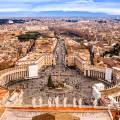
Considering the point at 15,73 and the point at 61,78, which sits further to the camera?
the point at 15,73

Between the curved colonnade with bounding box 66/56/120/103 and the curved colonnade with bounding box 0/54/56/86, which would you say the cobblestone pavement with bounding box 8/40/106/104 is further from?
the curved colonnade with bounding box 0/54/56/86

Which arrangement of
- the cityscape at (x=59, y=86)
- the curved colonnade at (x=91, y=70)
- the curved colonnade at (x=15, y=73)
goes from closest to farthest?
the cityscape at (x=59, y=86), the curved colonnade at (x=91, y=70), the curved colonnade at (x=15, y=73)

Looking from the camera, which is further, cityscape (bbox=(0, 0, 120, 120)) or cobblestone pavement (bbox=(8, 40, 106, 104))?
cobblestone pavement (bbox=(8, 40, 106, 104))

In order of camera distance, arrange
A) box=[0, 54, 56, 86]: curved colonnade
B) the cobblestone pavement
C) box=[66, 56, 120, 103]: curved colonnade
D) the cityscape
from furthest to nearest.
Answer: box=[0, 54, 56, 86]: curved colonnade < box=[66, 56, 120, 103]: curved colonnade < the cobblestone pavement < the cityscape

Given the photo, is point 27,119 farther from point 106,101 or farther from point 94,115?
point 106,101

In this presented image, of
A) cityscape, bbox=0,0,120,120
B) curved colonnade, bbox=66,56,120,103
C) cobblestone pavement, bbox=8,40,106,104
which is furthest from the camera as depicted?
curved colonnade, bbox=66,56,120,103

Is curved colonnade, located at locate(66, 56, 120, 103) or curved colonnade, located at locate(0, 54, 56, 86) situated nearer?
curved colonnade, located at locate(66, 56, 120, 103)

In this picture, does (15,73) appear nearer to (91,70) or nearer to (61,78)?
(61,78)

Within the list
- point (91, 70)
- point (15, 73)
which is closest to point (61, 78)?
point (91, 70)

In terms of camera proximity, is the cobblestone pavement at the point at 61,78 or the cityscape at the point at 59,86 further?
the cobblestone pavement at the point at 61,78

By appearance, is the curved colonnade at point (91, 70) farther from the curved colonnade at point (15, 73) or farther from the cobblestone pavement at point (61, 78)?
the curved colonnade at point (15, 73)

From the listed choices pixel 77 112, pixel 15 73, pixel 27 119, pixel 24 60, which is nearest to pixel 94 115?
pixel 77 112
